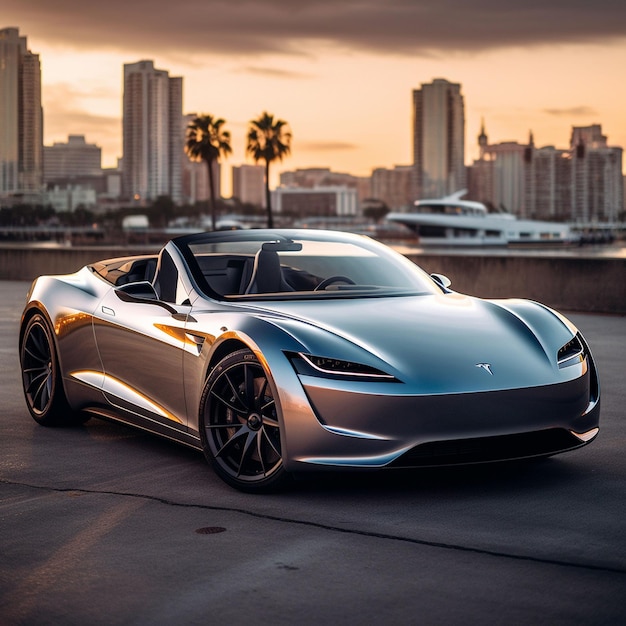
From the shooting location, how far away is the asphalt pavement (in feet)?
12.0

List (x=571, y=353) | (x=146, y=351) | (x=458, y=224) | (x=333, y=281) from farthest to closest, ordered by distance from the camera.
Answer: (x=458, y=224) < (x=333, y=281) < (x=146, y=351) < (x=571, y=353)

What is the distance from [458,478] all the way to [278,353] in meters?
1.17

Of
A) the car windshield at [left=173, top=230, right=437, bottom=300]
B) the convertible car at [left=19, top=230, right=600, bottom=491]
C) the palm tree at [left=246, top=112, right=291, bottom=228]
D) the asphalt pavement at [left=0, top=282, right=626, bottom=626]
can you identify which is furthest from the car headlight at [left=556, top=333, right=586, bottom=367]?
the palm tree at [left=246, top=112, right=291, bottom=228]

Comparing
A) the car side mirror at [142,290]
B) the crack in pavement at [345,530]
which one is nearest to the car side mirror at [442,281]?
the car side mirror at [142,290]

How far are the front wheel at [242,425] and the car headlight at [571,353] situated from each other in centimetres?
147

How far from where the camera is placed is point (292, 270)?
6.87m

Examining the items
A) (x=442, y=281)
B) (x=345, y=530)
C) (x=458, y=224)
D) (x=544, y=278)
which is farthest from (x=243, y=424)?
(x=458, y=224)

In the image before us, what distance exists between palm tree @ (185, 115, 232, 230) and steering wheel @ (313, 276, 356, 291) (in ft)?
304

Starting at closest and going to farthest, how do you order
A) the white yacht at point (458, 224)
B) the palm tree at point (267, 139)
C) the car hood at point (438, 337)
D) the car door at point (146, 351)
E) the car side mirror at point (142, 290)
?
the car hood at point (438, 337) < the car door at point (146, 351) < the car side mirror at point (142, 290) < the palm tree at point (267, 139) < the white yacht at point (458, 224)

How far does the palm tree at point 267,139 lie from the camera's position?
98.6 meters

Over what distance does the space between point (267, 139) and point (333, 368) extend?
3730 inches

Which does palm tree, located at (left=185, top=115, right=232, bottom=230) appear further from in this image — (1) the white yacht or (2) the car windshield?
(2) the car windshield

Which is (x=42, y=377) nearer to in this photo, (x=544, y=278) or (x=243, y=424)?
(x=243, y=424)

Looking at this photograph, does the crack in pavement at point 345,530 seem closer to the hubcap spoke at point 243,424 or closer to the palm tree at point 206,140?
the hubcap spoke at point 243,424
